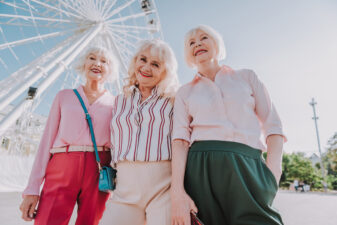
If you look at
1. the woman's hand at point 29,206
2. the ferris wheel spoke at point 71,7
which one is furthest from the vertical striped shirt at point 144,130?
the ferris wheel spoke at point 71,7

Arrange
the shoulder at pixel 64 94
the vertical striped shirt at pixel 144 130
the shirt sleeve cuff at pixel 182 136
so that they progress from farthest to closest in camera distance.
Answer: the shoulder at pixel 64 94
the vertical striped shirt at pixel 144 130
the shirt sleeve cuff at pixel 182 136

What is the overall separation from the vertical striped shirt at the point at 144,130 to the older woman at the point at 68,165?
0.82 ft

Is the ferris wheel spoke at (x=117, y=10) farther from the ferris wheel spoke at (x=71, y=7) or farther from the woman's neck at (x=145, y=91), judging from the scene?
the woman's neck at (x=145, y=91)

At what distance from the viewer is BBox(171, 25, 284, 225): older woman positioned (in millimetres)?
1229

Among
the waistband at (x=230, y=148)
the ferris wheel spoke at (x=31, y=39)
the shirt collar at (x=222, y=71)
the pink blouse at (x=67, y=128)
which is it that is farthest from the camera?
the ferris wheel spoke at (x=31, y=39)

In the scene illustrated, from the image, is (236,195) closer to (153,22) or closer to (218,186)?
(218,186)

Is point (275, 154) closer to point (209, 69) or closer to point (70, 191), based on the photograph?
point (209, 69)

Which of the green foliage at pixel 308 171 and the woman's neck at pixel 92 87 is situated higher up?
the woman's neck at pixel 92 87

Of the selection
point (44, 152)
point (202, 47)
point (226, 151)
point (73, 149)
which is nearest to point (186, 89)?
point (202, 47)

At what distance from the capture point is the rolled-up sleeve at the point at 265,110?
1402 millimetres

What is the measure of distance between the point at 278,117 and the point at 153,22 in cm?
982

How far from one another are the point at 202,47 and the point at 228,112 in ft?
1.99

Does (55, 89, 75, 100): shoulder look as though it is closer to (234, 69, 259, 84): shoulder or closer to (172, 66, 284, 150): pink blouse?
(172, 66, 284, 150): pink blouse

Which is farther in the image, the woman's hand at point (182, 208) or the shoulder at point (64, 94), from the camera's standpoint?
the shoulder at point (64, 94)
